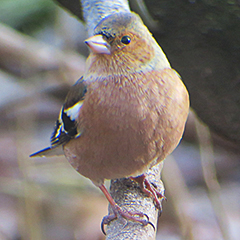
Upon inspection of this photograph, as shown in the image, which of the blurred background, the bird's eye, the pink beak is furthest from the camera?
the blurred background

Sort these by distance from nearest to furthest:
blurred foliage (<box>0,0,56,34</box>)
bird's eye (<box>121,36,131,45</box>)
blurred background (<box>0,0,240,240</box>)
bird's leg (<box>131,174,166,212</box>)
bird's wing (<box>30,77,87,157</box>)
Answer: bird's eye (<box>121,36,131,45</box>), bird's wing (<box>30,77,87,157</box>), bird's leg (<box>131,174,166,212</box>), blurred background (<box>0,0,240,240</box>), blurred foliage (<box>0,0,56,34</box>)

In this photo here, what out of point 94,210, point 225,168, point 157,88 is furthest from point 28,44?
point 225,168

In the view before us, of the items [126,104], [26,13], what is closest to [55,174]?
[26,13]

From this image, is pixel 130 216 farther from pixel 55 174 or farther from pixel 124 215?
pixel 55 174

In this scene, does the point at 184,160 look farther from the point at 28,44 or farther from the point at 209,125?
the point at 28,44

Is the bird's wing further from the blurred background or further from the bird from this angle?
the blurred background

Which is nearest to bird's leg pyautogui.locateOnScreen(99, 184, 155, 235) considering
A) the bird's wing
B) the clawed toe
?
the clawed toe
